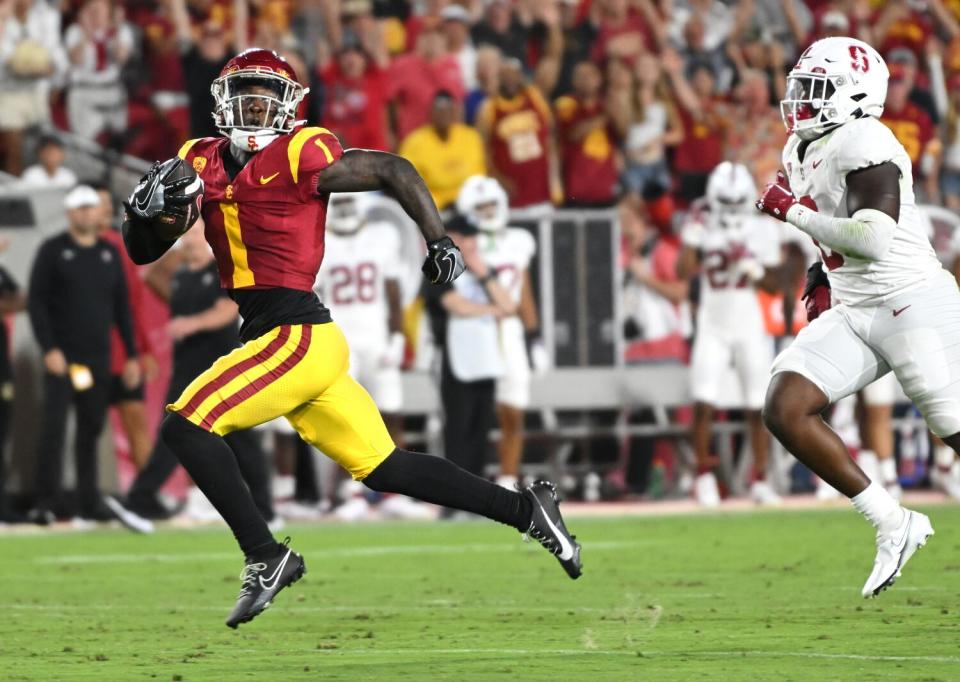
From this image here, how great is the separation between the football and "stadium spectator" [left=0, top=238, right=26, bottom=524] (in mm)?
6323

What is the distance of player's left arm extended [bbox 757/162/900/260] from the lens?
21.5 feet

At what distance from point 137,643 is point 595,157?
355 inches

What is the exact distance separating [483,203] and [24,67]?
3.89 metres

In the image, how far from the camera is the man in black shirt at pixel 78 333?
40.0ft

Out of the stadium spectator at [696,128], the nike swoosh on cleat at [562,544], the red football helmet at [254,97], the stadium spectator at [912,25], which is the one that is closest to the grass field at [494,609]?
the nike swoosh on cleat at [562,544]

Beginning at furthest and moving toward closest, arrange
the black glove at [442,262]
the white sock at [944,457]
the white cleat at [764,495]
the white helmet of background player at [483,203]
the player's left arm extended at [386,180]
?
the white sock at [944,457], the white cleat at [764,495], the white helmet of background player at [483,203], the player's left arm extended at [386,180], the black glove at [442,262]

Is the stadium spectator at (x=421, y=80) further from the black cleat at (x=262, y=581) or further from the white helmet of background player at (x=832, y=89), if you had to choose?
the black cleat at (x=262, y=581)

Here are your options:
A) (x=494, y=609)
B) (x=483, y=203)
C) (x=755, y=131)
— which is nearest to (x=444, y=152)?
(x=483, y=203)

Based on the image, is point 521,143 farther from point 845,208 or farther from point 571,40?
point 845,208

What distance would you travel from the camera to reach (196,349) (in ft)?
39.8

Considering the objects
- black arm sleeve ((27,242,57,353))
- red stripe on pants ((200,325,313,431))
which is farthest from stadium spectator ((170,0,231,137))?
red stripe on pants ((200,325,313,431))

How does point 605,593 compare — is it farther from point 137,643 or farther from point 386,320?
point 386,320

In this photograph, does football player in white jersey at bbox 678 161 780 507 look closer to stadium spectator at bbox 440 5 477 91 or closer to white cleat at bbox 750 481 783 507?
white cleat at bbox 750 481 783 507

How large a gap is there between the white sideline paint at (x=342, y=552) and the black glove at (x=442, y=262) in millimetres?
4175
